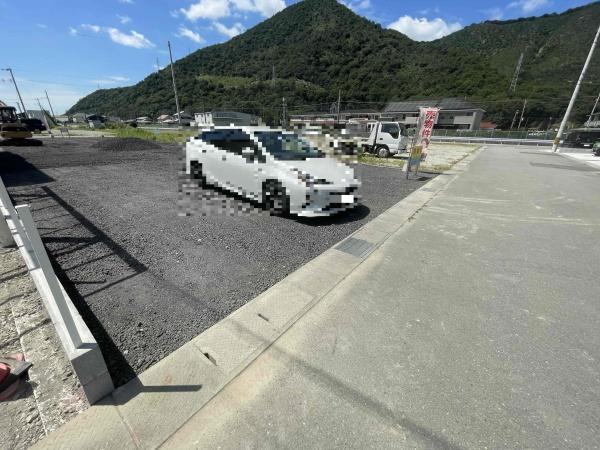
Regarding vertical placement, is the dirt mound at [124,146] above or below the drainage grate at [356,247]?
above

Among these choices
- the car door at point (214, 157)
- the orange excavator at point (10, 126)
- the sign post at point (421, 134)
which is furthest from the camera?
the orange excavator at point (10, 126)

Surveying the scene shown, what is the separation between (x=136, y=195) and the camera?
20.1ft

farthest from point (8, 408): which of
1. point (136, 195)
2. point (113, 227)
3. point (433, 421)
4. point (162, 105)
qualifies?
point (162, 105)

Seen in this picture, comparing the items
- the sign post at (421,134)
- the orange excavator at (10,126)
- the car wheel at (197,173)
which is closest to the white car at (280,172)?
the car wheel at (197,173)

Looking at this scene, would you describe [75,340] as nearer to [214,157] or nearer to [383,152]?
[214,157]

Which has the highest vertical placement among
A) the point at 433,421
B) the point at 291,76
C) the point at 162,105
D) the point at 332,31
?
the point at 332,31

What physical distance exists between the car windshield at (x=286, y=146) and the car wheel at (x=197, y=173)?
7.53ft

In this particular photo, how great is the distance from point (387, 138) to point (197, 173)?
11.1 meters

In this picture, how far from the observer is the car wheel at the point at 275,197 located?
482 centimetres

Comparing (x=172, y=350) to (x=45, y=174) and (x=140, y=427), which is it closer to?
(x=140, y=427)

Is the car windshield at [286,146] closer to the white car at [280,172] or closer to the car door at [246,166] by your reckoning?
the white car at [280,172]

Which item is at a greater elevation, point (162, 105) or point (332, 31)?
point (332, 31)

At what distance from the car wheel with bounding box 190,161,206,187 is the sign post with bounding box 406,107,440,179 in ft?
22.0

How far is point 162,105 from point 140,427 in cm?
9558
